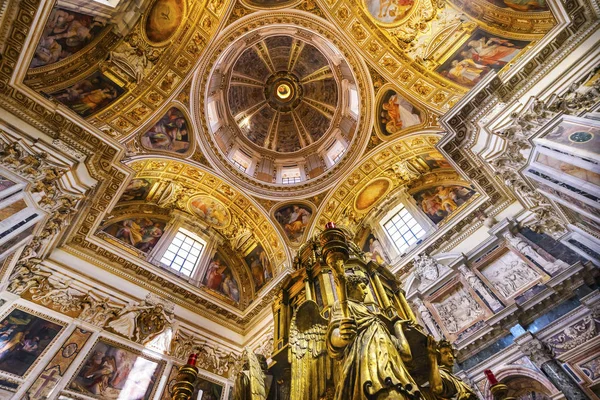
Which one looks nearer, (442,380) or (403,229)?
(442,380)

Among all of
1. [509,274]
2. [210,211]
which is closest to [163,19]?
[210,211]

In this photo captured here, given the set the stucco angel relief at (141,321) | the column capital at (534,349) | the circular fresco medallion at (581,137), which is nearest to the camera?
the circular fresco medallion at (581,137)

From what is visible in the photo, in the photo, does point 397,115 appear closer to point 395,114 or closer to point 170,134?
point 395,114

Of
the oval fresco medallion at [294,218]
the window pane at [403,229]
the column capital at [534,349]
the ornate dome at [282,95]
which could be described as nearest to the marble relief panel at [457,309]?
the column capital at [534,349]

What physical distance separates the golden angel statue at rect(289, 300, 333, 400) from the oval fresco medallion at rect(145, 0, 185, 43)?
10639 mm

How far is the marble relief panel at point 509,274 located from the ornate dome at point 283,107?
720cm

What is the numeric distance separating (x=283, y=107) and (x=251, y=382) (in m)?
17.2

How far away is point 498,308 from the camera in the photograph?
7.70 metres

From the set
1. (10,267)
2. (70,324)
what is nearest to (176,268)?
(70,324)

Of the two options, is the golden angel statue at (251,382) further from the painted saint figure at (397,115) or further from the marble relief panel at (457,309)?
the painted saint figure at (397,115)

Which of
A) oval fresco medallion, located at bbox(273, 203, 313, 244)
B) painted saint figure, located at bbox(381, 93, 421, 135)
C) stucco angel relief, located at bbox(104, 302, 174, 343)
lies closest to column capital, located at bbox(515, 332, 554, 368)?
painted saint figure, located at bbox(381, 93, 421, 135)

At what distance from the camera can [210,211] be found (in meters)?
14.6

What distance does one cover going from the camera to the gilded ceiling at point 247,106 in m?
9.28

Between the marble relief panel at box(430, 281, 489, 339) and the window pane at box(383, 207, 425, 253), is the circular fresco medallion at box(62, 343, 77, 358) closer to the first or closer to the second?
the marble relief panel at box(430, 281, 489, 339)
